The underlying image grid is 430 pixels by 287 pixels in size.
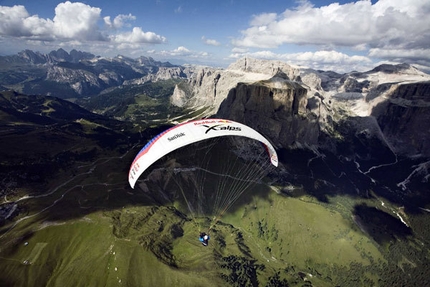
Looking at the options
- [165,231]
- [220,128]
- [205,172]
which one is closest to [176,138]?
[220,128]

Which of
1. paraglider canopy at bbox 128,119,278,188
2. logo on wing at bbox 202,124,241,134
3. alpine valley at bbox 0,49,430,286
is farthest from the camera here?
alpine valley at bbox 0,49,430,286

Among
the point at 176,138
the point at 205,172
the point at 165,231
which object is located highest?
the point at 176,138

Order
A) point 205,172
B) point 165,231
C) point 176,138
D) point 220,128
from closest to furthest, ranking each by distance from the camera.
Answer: point 176,138 → point 220,128 → point 165,231 → point 205,172

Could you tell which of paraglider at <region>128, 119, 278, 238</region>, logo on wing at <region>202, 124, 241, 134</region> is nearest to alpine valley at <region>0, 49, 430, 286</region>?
paraglider at <region>128, 119, 278, 238</region>

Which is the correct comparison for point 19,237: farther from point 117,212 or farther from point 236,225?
point 236,225

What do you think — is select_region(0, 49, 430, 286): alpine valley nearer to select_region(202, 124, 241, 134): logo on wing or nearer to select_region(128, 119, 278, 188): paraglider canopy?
select_region(202, 124, 241, 134): logo on wing

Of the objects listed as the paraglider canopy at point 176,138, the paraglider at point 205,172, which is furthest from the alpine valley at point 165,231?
the paraglider canopy at point 176,138

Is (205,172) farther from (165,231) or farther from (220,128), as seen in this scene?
(220,128)

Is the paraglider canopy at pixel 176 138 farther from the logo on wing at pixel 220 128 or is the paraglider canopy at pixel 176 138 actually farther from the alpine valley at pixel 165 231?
the alpine valley at pixel 165 231
